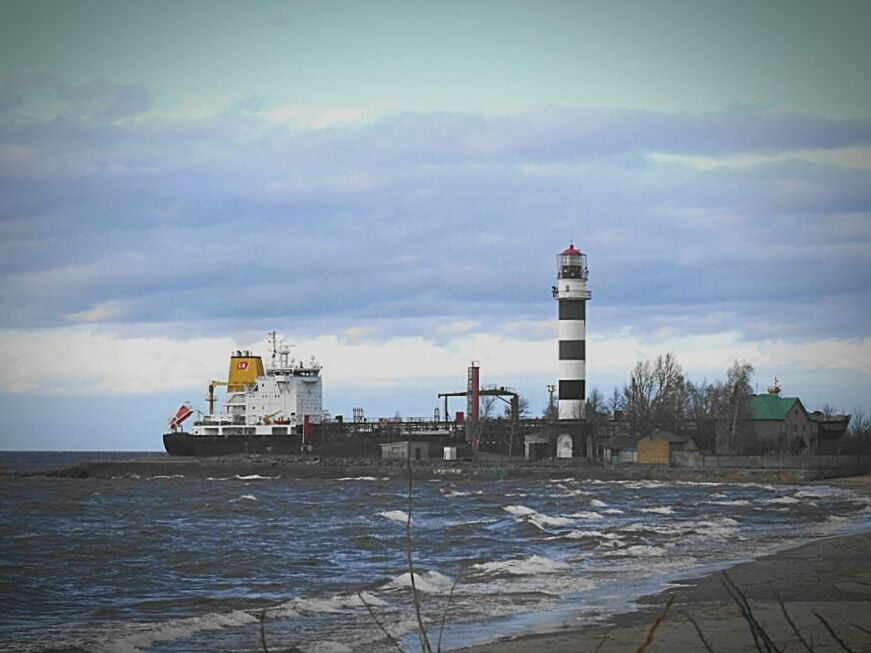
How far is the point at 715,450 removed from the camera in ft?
210

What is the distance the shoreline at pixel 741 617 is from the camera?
11.6 meters

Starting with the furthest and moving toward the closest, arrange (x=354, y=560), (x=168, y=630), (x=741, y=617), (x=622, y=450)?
(x=622, y=450) → (x=354, y=560) → (x=168, y=630) → (x=741, y=617)

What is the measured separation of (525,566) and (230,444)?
53212 millimetres

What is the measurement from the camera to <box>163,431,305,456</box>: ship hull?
232 feet

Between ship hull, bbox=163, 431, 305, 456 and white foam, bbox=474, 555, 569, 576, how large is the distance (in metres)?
50.3

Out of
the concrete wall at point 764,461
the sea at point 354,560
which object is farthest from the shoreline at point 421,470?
the sea at point 354,560

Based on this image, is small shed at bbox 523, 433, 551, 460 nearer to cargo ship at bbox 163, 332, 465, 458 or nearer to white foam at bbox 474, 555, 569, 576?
cargo ship at bbox 163, 332, 465, 458

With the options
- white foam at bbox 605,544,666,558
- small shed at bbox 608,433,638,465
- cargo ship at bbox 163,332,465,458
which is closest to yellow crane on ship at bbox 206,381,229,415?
cargo ship at bbox 163,332,465,458

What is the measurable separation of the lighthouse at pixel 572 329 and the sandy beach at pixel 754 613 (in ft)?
126

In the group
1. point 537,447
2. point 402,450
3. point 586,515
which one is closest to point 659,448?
point 537,447

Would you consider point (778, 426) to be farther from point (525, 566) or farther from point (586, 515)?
point (525, 566)

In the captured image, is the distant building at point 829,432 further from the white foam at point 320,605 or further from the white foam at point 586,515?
the white foam at point 320,605

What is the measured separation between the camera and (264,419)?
72312mm

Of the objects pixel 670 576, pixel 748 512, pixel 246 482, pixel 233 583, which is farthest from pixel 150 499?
pixel 670 576
